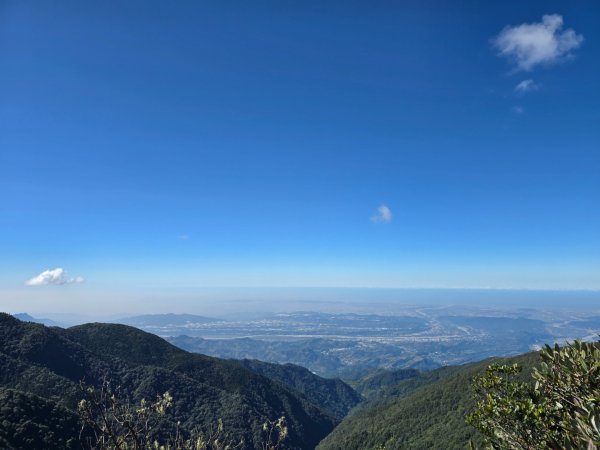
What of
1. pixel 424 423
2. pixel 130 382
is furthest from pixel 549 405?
pixel 130 382

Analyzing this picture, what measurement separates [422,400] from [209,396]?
262ft

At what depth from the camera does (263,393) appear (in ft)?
580

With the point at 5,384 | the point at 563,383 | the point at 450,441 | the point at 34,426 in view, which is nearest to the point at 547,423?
the point at 563,383

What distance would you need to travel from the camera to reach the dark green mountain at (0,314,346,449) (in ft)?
238

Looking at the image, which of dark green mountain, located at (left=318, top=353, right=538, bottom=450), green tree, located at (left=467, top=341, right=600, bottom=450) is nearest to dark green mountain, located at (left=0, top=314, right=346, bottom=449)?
dark green mountain, located at (left=318, top=353, right=538, bottom=450)

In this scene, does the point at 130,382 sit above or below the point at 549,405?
below

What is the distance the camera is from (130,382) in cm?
14300

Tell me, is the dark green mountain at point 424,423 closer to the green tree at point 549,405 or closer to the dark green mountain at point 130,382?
the dark green mountain at point 130,382

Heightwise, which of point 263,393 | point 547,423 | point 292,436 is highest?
point 547,423

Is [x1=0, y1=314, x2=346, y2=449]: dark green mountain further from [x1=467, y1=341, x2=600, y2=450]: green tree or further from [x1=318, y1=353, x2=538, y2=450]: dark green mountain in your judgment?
[x1=467, y1=341, x2=600, y2=450]: green tree

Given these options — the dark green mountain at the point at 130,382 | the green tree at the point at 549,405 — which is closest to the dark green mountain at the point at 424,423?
the dark green mountain at the point at 130,382

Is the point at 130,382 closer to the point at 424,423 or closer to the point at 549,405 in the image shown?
the point at 424,423

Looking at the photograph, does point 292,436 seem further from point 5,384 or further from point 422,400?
point 5,384

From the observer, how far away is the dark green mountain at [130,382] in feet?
238
